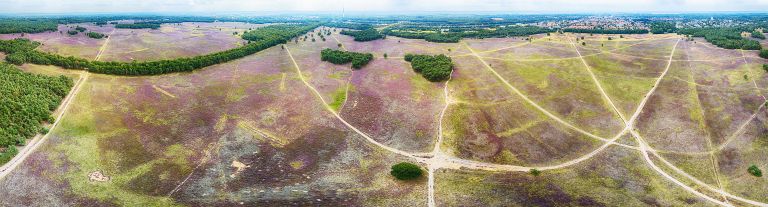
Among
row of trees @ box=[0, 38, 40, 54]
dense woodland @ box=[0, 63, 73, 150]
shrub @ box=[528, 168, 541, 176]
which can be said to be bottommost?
shrub @ box=[528, 168, 541, 176]

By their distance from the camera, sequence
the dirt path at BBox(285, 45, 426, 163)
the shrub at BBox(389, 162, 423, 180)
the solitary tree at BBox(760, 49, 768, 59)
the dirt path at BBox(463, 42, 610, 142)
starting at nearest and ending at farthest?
the shrub at BBox(389, 162, 423, 180) < the dirt path at BBox(285, 45, 426, 163) < the dirt path at BBox(463, 42, 610, 142) < the solitary tree at BBox(760, 49, 768, 59)

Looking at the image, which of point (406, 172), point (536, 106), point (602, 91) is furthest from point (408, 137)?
point (602, 91)

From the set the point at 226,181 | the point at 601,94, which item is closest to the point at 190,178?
the point at 226,181

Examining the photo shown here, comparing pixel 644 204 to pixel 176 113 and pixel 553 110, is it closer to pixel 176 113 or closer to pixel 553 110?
pixel 553 110

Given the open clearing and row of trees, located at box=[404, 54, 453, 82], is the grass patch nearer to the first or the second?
the open clearing

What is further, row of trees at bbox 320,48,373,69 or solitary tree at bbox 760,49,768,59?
row of trees at bbox 320,48,373,69

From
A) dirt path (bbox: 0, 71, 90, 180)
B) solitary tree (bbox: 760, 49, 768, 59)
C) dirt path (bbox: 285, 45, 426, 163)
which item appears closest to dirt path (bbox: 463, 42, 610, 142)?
dirt path (bbox: 285, 45, 426, 163)

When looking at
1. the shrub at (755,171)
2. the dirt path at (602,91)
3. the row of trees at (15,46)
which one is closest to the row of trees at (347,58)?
the dirt path at (602,91)
